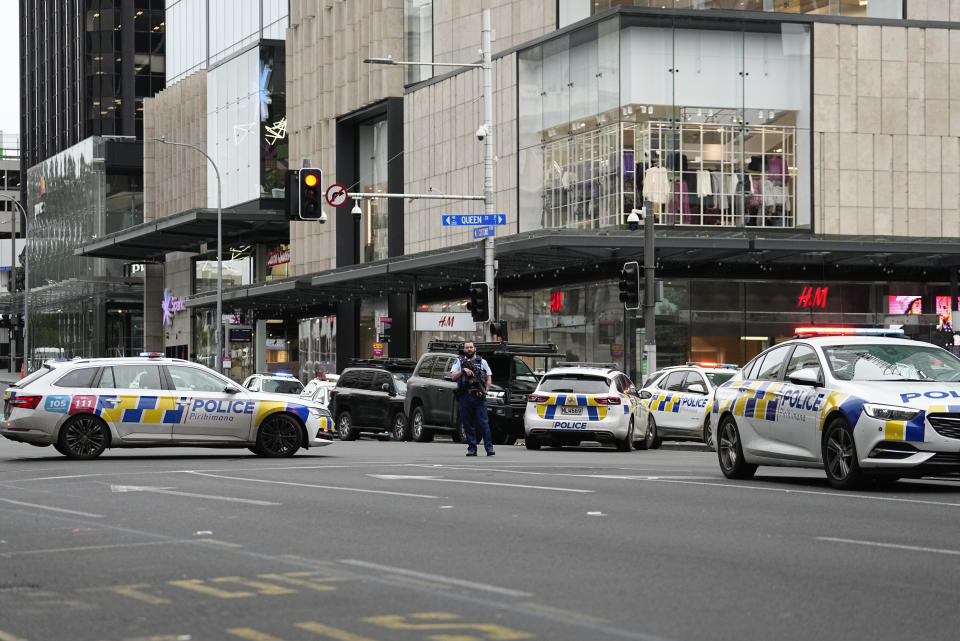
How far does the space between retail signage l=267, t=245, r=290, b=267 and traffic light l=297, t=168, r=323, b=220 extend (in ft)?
150

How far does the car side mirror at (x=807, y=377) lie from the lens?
629 inches

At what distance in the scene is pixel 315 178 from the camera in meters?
31.2

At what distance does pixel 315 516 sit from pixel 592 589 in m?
Result: 4.73

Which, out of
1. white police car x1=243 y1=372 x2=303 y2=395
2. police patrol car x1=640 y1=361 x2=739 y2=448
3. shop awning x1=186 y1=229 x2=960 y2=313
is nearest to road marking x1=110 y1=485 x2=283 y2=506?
police patrol car x1=640 y1=361 x2=739 y2=448

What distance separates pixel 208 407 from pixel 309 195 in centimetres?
912

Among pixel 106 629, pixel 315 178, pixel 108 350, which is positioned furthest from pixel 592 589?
pixel 108 350

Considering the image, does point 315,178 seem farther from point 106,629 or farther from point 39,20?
point 39,20

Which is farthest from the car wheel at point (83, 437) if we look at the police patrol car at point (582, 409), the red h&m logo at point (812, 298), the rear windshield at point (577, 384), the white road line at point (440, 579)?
the red h&m logo at point (812, 298)

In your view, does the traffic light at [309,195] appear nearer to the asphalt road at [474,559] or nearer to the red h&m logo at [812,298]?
the asphalt road at [474,559]

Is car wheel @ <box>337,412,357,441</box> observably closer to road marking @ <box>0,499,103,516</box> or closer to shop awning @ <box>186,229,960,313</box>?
shop awning @ <box>186,229,960,313</box>

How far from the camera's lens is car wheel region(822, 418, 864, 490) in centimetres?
1533

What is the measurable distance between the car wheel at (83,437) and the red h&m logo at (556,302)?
95.6ft

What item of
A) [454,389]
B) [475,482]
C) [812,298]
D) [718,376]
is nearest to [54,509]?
[475,482]

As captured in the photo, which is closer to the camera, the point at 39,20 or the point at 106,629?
the point at 106,629
